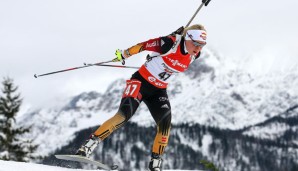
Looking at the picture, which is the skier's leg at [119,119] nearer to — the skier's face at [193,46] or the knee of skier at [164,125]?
the knee of skier at [164,125]

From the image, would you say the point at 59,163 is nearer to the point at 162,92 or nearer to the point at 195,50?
the point at 162,92

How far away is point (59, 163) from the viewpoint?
31.9 ft

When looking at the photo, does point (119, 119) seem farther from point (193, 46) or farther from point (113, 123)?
point (193, 46)

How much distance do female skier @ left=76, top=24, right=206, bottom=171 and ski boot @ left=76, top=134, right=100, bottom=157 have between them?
0.06 ft

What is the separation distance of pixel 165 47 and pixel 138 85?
0.91m

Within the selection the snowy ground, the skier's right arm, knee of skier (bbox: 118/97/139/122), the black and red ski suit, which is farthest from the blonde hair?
the snowy ground

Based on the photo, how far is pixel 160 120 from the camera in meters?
10.3

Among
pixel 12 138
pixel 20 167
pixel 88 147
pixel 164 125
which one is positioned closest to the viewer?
pixel 20 167

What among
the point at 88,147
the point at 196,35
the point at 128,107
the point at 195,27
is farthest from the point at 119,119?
the point at 195,27

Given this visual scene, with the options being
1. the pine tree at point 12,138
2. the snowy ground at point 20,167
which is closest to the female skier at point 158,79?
the snowy ground at point 20,167

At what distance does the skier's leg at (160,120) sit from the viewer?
405 inches

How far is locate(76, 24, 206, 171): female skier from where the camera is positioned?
10078 millimetres

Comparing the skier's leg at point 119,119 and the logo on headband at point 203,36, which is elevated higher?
the logo on headband at point 203,36

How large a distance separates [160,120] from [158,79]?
813 millimetres
